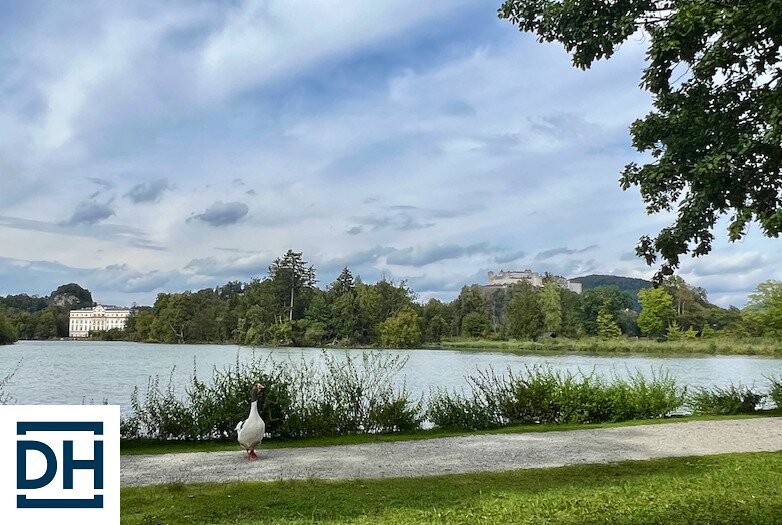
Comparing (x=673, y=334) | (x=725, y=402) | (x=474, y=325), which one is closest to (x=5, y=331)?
(x=474, y=325)

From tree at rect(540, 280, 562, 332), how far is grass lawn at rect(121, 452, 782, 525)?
55.9 metres

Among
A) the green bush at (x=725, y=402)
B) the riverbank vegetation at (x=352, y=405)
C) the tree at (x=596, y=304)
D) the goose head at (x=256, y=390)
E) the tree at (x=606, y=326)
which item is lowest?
the green bush at (x=725, y=402)

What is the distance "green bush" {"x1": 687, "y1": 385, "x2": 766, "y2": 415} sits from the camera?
48.4ft

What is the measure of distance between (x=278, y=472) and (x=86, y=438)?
3001 millimetres

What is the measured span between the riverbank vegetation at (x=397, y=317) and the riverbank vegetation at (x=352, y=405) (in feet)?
121

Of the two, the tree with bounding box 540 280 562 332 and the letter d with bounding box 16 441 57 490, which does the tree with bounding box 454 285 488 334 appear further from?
the letter d with bounding box 16 441 57 490

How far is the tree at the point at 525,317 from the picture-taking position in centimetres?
6309

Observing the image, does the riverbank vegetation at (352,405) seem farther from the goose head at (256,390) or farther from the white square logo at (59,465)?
the white square logo at (59,465)

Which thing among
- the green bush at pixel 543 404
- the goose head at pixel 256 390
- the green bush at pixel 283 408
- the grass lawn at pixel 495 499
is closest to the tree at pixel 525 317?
the green bush at pixel 543 404

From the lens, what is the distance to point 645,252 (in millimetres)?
9445

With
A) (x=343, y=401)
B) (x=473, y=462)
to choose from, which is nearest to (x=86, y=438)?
(x=473, y=462)

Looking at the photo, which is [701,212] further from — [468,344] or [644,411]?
[468,344]

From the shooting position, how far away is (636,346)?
48.5 m

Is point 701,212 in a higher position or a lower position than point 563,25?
lower
